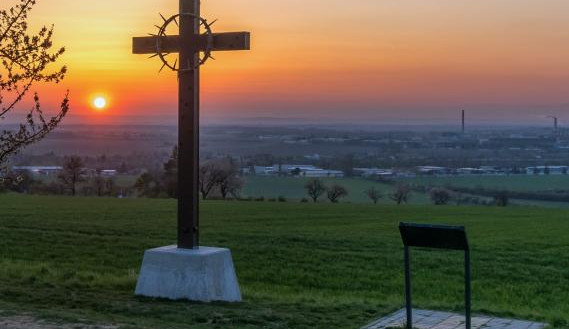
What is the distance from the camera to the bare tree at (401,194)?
5884cm

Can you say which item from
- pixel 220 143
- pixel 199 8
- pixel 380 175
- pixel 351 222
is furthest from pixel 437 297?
pixel 380 175

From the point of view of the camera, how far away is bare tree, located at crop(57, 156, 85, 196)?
5606 centimetres

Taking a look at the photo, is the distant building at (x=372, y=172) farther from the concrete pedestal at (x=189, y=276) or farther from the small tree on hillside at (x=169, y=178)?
the concrete pedestal at (x=189, y=276)

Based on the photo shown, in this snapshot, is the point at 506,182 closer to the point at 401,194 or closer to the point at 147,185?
the point at 401,194

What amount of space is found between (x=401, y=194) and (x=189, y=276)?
5238cm

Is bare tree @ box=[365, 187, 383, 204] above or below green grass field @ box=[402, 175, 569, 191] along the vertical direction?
below

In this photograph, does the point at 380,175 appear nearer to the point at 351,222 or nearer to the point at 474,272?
the point at 351,222

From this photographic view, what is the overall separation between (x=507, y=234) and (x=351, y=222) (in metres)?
7.71

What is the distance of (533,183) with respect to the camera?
7038 centimetres

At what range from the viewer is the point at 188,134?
8672 mm

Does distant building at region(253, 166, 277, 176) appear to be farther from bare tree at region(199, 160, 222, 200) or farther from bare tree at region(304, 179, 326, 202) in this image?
bare tree at region(199, 160, 222, 200)

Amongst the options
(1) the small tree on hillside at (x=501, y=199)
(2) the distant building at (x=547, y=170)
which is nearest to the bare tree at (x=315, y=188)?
(1) the small tree on hillside at (x=501, y=199)

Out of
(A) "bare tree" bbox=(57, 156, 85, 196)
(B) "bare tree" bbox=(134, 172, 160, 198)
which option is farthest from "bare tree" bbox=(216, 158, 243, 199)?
(A) "bare tree" bbox=(57, 156, 85, 196)

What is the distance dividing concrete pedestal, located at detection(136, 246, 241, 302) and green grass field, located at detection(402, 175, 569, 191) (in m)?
59.5
